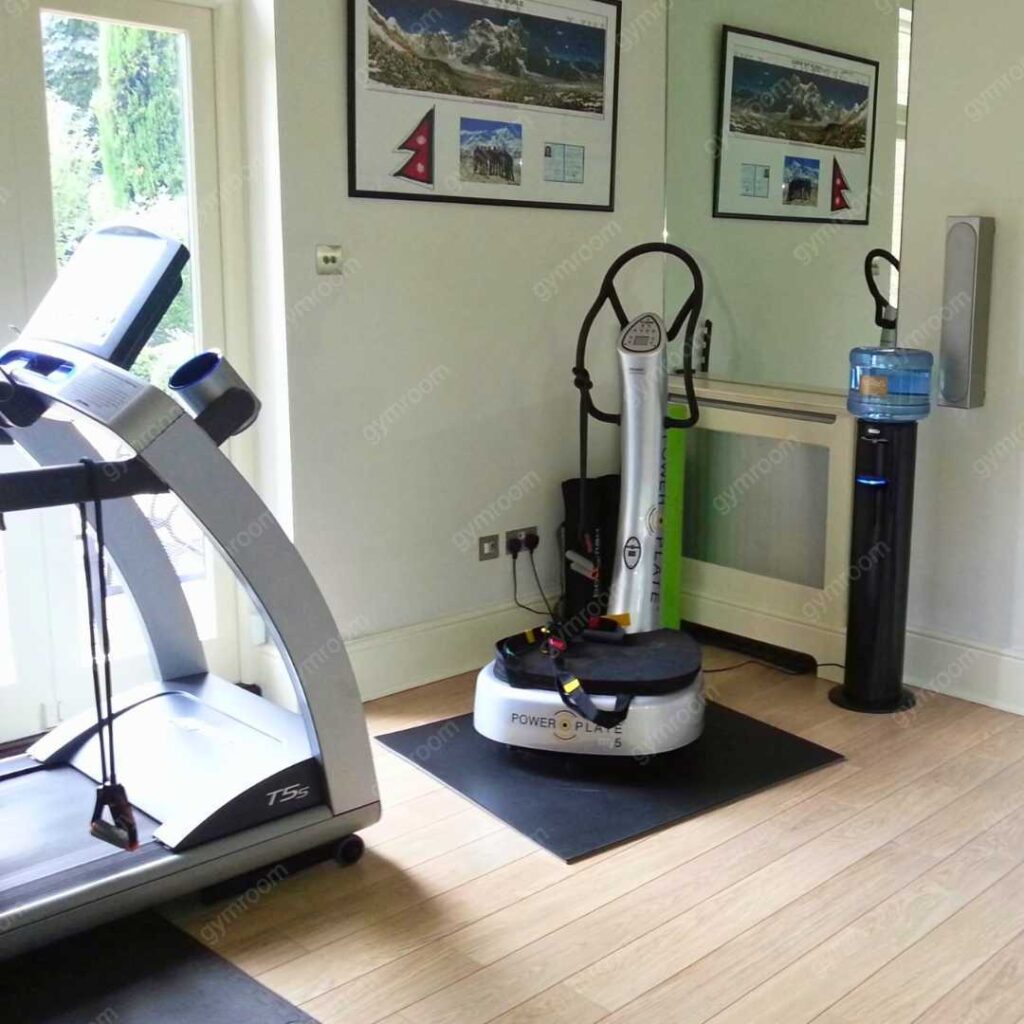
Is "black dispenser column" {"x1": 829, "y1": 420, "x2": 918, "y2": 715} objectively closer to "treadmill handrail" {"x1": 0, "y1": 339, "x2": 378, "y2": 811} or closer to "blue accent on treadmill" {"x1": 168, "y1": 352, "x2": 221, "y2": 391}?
"treadmill handrail" {"x1": 0, "y1": 339, "x2": 378, "y2": 811}

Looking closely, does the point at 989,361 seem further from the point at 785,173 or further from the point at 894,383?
the point at 785,173

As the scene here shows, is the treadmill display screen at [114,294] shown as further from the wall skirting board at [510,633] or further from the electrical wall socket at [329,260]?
the wall skirting board at [510,633]

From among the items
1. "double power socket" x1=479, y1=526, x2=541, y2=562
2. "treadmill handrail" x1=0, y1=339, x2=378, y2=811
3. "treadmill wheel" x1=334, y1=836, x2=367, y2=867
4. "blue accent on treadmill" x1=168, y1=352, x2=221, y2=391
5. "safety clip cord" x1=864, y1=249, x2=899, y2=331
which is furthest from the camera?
"double power socket" x1=479, y1=526, x2=541, y2=562

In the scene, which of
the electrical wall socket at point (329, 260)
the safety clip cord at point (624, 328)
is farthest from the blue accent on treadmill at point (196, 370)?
the safety clip cord at point (624, 328)

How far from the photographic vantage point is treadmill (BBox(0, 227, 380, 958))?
7.86 feet

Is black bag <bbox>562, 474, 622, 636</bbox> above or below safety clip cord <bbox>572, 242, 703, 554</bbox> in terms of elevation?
below

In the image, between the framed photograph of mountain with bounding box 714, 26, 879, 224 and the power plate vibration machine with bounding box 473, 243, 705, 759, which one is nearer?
the power plate vibration machine with bounding box 473, 243, 705, 759

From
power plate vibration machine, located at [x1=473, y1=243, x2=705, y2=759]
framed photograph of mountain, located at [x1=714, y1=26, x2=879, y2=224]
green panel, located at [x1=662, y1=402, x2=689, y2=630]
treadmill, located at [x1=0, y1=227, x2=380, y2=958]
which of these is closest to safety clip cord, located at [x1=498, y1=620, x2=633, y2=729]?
power plate vibration machine, located at [x1=473, y1=243, x2=705, y2=759]

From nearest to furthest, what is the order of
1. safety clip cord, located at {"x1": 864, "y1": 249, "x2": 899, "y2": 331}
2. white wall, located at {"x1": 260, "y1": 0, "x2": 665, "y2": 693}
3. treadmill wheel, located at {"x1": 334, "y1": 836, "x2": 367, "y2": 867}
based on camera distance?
treadmill wheel, located at {"x1": 334, "y1": 836, "x2": 367, "y2": 867}
white wall, located at {"x1": 260, "y1": 0, "x2": 665, "y2": 693}
safety clip cord, located at {"x1": 864, "y1": 249, "x2": 899, "y2": 331}

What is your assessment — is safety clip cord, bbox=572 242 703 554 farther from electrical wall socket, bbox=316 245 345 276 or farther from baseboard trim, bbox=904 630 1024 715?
baseboard trim, bbox=904 630 1024 715

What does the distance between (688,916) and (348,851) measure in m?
0.79

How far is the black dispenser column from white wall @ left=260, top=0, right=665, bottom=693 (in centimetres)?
108

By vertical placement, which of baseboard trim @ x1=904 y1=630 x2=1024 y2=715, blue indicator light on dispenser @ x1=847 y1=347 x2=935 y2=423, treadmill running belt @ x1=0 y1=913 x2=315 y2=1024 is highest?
blue indicator light on dispenser @ x1=847 y1=347 x2=935 y2=423

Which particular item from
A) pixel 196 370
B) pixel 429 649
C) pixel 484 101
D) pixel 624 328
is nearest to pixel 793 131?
pixel 624 328
